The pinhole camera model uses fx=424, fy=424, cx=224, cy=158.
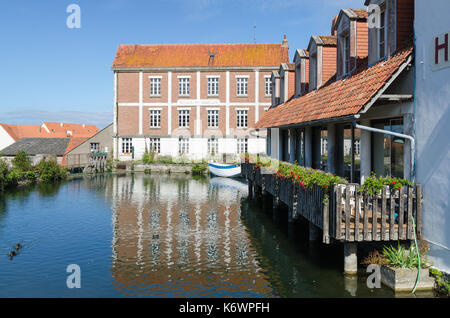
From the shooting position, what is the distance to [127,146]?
154ft

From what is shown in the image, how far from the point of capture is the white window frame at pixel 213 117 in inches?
1815

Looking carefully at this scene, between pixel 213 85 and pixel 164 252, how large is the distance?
35.0 meters

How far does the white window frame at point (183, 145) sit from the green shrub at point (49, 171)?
13.1 metres

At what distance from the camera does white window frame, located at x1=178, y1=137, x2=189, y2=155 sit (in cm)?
4625

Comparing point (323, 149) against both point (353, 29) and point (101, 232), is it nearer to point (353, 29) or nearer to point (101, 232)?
point (353, 29)

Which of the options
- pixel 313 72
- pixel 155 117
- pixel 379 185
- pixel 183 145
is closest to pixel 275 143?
pixel 313 72

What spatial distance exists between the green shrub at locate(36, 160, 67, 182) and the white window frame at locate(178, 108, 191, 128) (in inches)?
554

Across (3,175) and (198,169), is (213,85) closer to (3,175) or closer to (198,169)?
(198,169)

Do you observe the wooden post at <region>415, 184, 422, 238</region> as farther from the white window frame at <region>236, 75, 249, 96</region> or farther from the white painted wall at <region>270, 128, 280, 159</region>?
the white window frame at <region>236, 75, 249, 96</region>

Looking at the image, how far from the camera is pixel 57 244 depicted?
559 inches

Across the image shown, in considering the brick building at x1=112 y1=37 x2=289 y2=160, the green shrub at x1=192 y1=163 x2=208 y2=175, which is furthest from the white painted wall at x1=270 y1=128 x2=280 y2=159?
the brick building at x1=112 y1=37 x2=289 y2=160

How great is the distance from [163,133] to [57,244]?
32.8 meters

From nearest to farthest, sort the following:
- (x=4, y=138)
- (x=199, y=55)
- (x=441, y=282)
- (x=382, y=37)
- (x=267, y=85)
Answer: (x=441, y=282) < (x=382, y=37) < (x=267, y=85) < (x=199, y=55) < (x=4, y=138)

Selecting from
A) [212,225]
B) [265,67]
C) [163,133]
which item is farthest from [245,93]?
[212,225]
